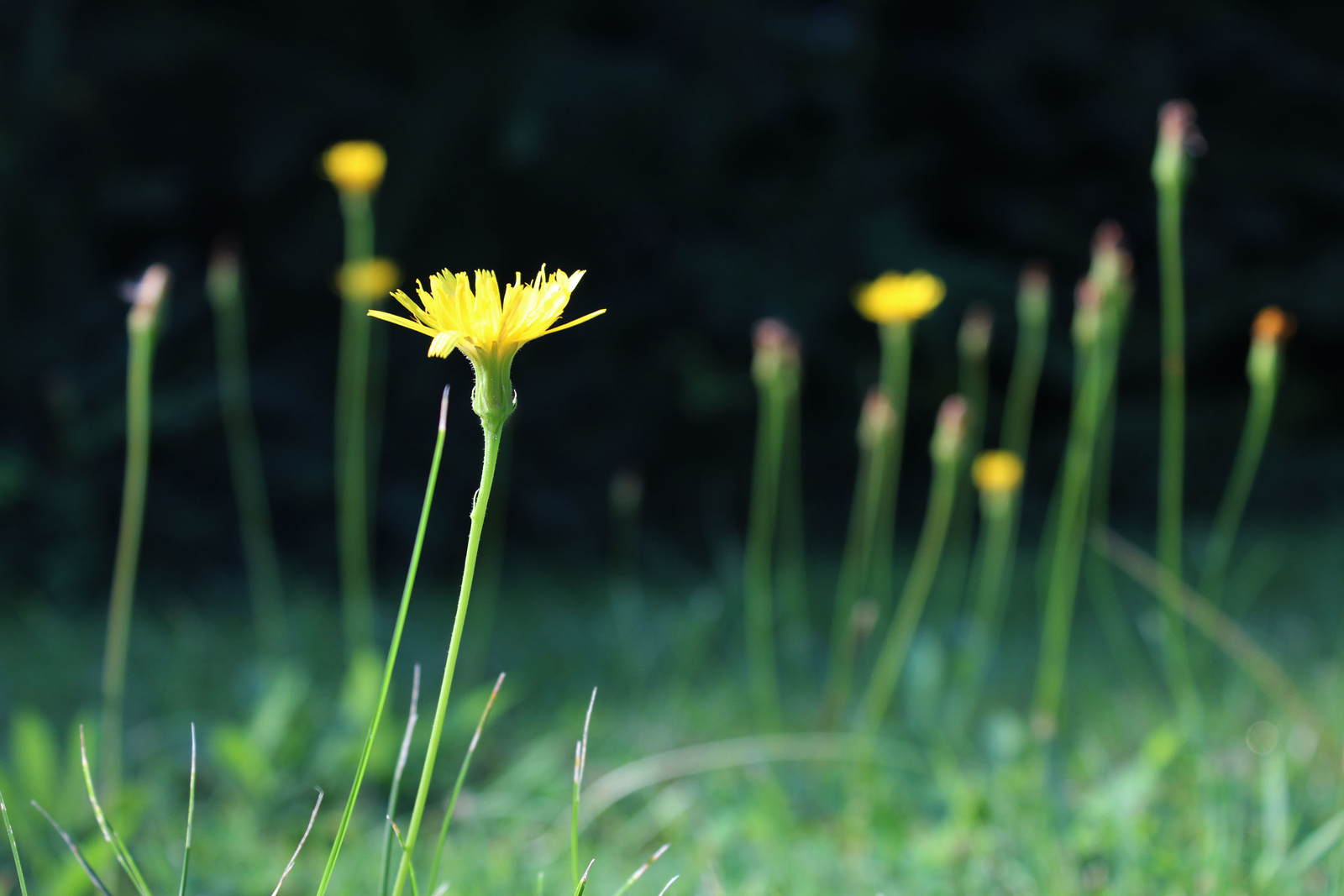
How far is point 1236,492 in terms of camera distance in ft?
5.04

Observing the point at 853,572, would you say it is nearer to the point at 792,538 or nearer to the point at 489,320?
the point at 792,538

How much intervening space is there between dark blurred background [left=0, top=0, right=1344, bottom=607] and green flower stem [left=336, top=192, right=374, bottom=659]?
0.25 feet

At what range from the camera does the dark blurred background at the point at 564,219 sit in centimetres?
283

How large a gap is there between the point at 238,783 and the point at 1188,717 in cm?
126

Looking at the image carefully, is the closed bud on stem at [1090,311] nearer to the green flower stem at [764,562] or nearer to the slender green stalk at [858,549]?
the slender green stalk at [858,549]

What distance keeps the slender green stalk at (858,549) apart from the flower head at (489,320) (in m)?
0.79

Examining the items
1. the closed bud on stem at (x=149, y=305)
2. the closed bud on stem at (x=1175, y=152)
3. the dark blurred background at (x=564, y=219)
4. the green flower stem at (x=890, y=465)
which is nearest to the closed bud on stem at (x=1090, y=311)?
the closed bud on stem at (x=1175, y=152)

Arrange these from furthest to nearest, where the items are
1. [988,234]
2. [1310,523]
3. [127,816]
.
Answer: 1. [988,234]
2. [1310,523]
3. [127,816]

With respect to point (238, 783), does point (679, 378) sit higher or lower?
higher

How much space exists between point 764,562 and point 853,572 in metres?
0.82

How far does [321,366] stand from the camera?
3.15 metres

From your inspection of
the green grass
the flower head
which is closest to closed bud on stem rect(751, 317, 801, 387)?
the green grass

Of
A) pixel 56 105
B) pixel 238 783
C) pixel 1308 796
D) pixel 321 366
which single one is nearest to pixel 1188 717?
pixel 1308 796

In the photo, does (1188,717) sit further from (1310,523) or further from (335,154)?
(1310,523)
